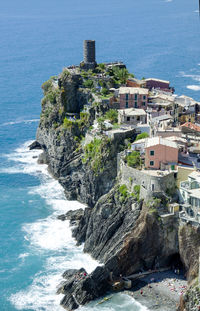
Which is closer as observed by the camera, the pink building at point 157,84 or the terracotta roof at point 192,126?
the terracotta roof at point 192,126

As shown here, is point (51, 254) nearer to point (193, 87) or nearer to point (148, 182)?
point (148, 182)

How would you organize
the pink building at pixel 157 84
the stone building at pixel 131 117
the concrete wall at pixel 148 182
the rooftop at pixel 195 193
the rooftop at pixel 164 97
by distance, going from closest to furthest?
the rooftop at pixel 195 193 < the concrete wall at pixel 148 182 < the stone building at pixel 131 117 < the rooftop at pixel 164 97 < the pink building at pixel 157 84

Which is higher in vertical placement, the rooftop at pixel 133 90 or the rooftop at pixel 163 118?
the rooftop at pixel 133 90

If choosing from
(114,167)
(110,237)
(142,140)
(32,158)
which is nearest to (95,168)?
(114,167)

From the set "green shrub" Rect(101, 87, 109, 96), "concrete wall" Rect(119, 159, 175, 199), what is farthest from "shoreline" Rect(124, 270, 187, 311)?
"green shrub" Rect(101, 87, 109, 96)

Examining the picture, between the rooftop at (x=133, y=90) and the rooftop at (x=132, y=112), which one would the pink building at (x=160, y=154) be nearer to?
the rooftop at (x=132, y=112)

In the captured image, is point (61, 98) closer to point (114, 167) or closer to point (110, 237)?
point (114, 167)

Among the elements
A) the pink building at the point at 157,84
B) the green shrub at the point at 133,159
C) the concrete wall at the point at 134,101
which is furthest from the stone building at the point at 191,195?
the pink building at the point at 157,84
